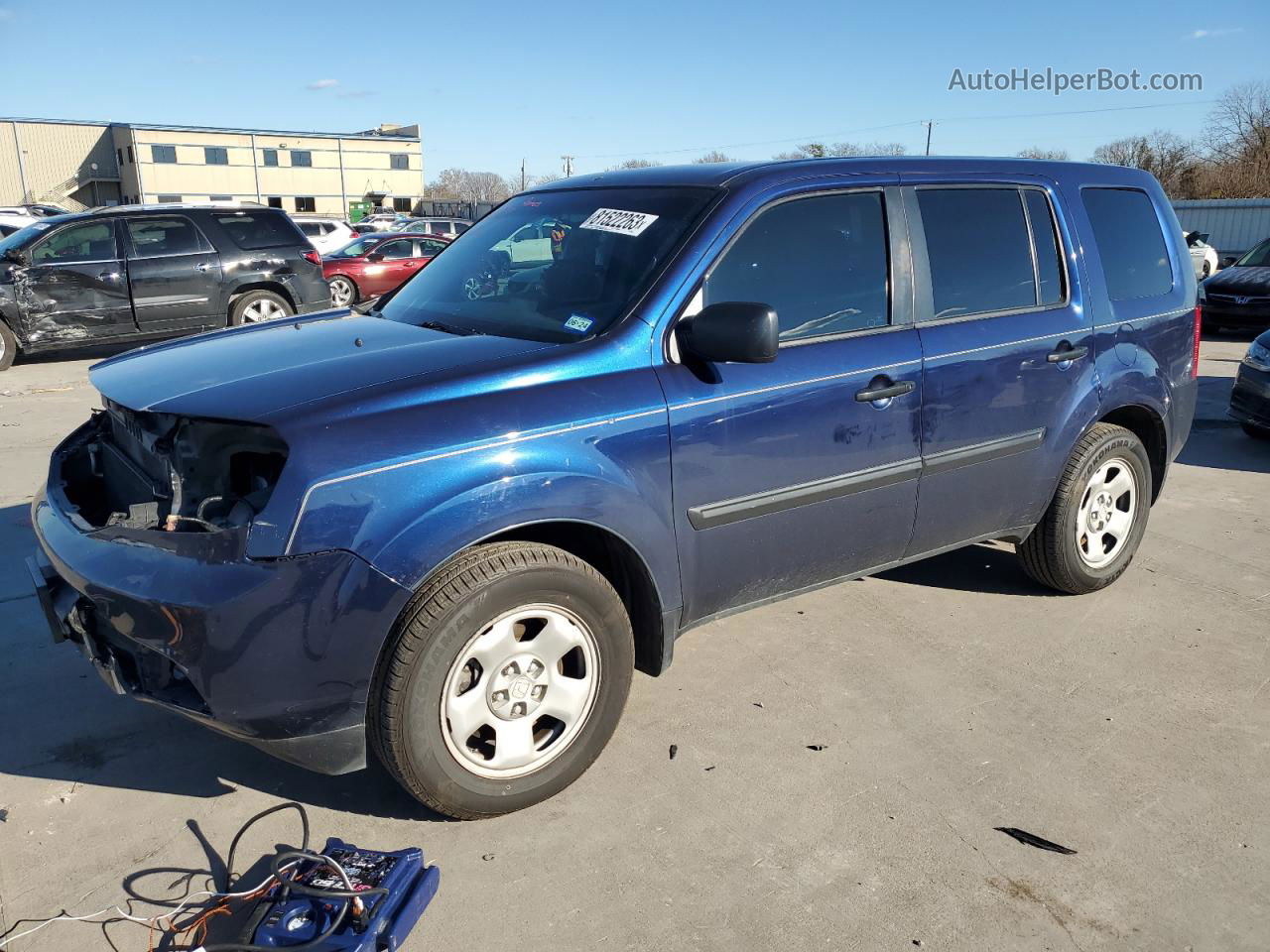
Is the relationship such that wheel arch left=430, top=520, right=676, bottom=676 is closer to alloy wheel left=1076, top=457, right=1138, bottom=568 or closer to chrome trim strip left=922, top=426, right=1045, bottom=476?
chrome trim strip left=922, top=426, right=1045, bottom=476

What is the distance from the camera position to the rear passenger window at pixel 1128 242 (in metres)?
4.44

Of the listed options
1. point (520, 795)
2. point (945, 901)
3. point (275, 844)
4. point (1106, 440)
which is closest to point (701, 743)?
point (520, 795)

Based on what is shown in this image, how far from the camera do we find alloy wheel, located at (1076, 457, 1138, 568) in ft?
14.8

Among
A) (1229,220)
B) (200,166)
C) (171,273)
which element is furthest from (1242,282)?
(200,166)

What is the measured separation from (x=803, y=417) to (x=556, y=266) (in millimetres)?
1084

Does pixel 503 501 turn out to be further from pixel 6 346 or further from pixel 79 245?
pixel 6 346

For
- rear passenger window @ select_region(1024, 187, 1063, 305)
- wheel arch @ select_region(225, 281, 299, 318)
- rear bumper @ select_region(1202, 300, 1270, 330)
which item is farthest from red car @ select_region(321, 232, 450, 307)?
rear passenger window @ select_region(1024, 187, 1063, 305)

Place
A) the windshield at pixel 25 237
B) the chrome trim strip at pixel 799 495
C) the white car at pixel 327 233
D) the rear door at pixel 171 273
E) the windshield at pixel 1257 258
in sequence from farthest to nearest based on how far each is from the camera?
the white car at pixel 327 233 < the windshield at pixel 1257 258 < the rear door at pixel 171 273 < the windshield at pixel 25 237 < the chrome trim strip at pixel 799 495

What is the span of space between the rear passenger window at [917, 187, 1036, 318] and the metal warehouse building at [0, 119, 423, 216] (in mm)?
71898

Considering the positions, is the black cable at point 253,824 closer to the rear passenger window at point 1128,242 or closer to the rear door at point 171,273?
the rear passenger window at point 1128,242

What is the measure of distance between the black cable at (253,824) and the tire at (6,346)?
32.3 feet

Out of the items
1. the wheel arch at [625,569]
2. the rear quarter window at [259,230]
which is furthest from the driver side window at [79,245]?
the wheel arch at [625,569]

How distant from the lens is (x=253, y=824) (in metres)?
2.90

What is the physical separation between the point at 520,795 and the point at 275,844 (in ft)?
2.36
